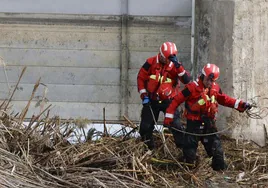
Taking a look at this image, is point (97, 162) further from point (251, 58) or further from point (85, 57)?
point (85, 57)

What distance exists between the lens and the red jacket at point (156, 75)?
8820mm

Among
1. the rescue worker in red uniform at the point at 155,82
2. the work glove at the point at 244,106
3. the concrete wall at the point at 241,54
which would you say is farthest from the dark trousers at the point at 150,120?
the concrete wall at the point at 241,54

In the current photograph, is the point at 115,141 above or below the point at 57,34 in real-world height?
below

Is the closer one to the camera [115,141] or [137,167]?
[137,167]

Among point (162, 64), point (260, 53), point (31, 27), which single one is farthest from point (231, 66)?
point (31, 27)

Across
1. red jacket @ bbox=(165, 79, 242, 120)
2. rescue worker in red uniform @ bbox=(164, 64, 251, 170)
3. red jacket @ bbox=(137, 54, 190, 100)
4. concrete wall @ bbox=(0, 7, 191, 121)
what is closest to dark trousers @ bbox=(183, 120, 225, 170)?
rescue worker in red uniform @ bbox=(164, 64, 251, 170)

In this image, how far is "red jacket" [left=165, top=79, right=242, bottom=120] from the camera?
26.8 ft

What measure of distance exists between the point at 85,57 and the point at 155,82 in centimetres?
250

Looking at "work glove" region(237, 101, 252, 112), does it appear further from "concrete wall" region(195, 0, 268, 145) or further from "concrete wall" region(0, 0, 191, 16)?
"concrete wall" region(0, 0, 191, 16)

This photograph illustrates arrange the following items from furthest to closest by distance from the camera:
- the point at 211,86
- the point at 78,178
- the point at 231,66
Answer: the point at 231,66 < the point at 211,86 < the point at 78,178

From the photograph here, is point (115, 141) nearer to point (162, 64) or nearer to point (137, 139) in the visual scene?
point (137, 139)

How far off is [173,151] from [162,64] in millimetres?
1190

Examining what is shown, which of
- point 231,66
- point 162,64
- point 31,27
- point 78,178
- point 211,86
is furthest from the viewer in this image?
point 31,27

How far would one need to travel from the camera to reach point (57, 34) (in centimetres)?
1103
